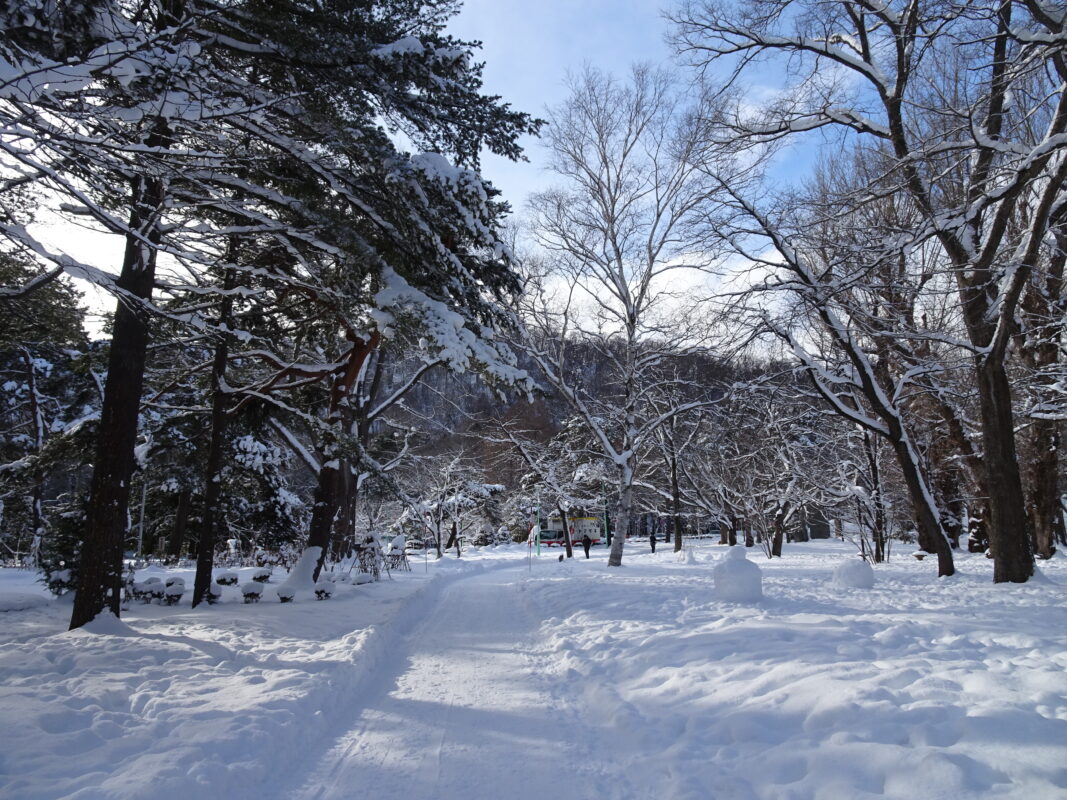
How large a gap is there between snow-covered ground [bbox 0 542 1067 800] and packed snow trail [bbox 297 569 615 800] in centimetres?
2

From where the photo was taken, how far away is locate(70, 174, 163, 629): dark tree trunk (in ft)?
23.7

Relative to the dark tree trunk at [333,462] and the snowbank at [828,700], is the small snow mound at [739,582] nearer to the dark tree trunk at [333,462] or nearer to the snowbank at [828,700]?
the snowbank at [828,700]

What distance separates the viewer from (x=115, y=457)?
7.43 m

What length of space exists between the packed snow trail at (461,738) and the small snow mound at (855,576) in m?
6.63

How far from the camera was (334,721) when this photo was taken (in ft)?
16.1

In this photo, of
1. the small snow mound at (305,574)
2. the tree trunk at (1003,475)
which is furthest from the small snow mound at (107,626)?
the tree trunk at (1003,475)

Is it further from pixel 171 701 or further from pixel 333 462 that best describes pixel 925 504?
pixel 171 701

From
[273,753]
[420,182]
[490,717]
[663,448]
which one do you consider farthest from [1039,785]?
[663,448]

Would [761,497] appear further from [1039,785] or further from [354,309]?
[1039,785]

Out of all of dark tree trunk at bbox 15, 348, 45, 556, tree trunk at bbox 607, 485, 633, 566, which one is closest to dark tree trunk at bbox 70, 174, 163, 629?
tree trunk at bbox 607, 485, 633, 566

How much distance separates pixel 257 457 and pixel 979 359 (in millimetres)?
15952

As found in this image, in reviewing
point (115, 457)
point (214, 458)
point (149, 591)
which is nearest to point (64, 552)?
point (149, 591)

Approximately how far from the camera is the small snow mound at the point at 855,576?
1059 centimetres

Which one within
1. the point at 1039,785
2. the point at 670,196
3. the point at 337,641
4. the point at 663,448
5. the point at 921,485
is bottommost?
the point at 337,641
